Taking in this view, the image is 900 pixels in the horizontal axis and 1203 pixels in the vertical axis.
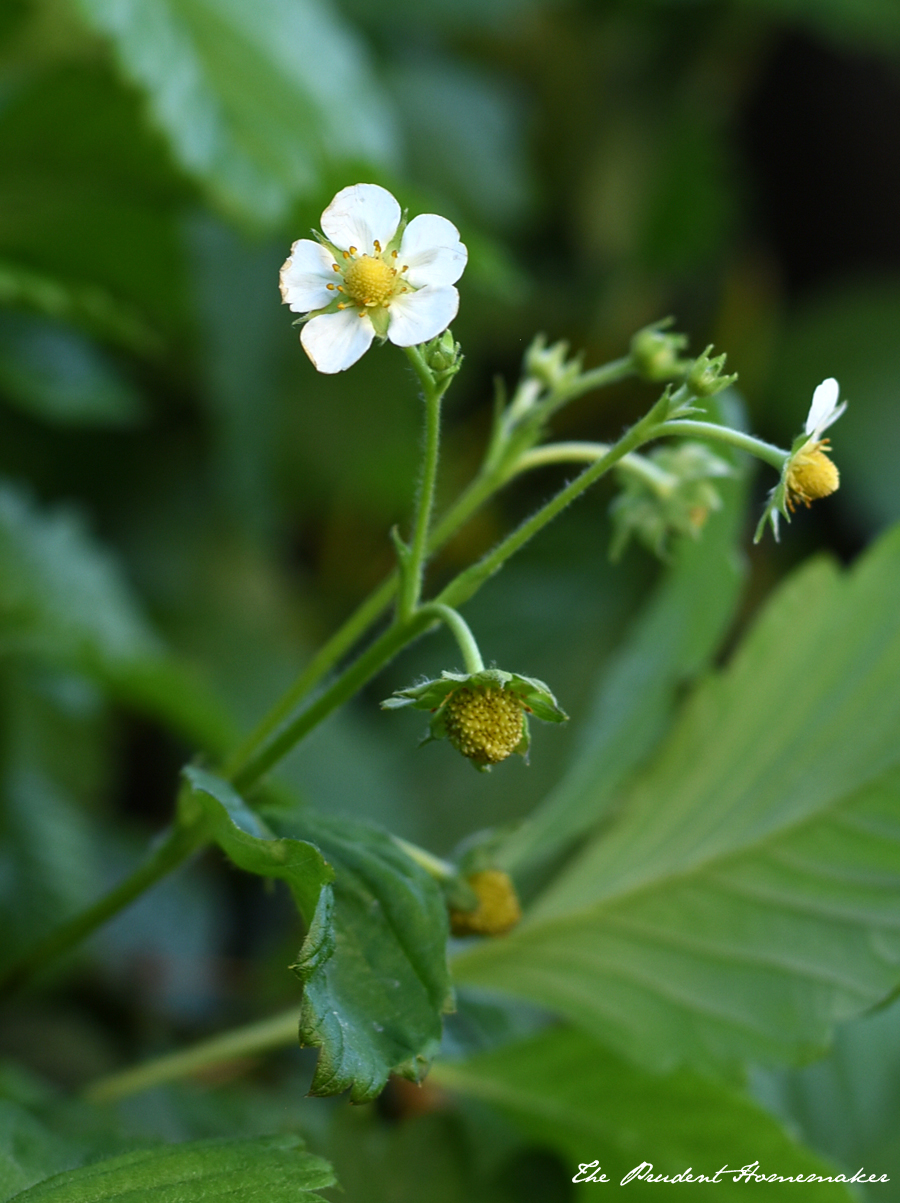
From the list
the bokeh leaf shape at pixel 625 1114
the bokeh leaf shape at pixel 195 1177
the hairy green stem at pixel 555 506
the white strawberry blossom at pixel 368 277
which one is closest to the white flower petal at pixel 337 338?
the white strawberry blossom at pixel 368 277

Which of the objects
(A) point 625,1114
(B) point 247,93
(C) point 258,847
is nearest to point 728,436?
(C) point 258,847

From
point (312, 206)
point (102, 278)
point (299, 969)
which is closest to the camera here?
point (299, 969)

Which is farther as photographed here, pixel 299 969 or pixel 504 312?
pixel 504 312

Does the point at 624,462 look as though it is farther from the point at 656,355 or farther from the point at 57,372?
the point at 57,372

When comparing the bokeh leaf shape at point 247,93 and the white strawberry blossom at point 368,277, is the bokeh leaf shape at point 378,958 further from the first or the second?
the bokeh leaf shape at point 247,93

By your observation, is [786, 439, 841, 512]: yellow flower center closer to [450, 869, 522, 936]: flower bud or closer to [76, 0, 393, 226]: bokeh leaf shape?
[450, 869, 522, 936]: flower bud

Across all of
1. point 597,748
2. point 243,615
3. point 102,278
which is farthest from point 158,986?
point 102,278

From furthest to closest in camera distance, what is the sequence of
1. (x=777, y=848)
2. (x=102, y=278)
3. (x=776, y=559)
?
(x=776, y=559) → (x=102, y=278) → (x=777, y=848)

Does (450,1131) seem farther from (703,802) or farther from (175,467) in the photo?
(175,467)
